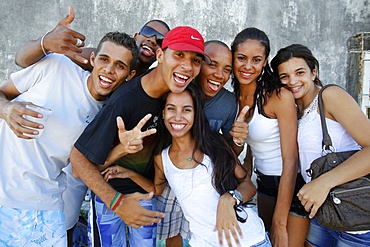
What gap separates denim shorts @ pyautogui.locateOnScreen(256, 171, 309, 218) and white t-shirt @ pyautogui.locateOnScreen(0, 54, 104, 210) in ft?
4.97

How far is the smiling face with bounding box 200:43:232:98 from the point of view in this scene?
112 inches

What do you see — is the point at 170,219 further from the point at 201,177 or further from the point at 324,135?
the point at 324,135

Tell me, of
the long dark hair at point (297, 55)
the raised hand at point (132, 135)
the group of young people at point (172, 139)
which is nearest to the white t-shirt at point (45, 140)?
the group of young people at point (172, 139)

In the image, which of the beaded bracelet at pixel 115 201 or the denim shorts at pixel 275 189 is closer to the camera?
the beaded bracelet at pixel 115 201

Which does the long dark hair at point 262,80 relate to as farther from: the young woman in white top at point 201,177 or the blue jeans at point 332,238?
the blue jeans at point 332,238

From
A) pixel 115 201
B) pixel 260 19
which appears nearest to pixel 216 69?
pixel 115 201

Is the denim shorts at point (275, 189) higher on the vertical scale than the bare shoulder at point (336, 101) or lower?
lower

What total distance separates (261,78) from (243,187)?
0.92m

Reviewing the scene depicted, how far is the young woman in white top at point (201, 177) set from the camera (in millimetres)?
2379

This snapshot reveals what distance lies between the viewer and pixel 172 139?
2.76m

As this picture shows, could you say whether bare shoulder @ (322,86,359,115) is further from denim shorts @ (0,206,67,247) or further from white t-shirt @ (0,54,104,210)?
denim shorts @ (0,206,67,247)

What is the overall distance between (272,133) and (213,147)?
486 mm

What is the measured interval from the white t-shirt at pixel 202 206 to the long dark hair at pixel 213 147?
0.17ft

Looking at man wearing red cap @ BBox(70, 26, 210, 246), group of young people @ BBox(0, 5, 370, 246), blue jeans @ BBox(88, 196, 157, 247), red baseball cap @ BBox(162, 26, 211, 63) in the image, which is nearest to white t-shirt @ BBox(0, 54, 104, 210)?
group of young people @ BBox(0, 5, 370, 246)
